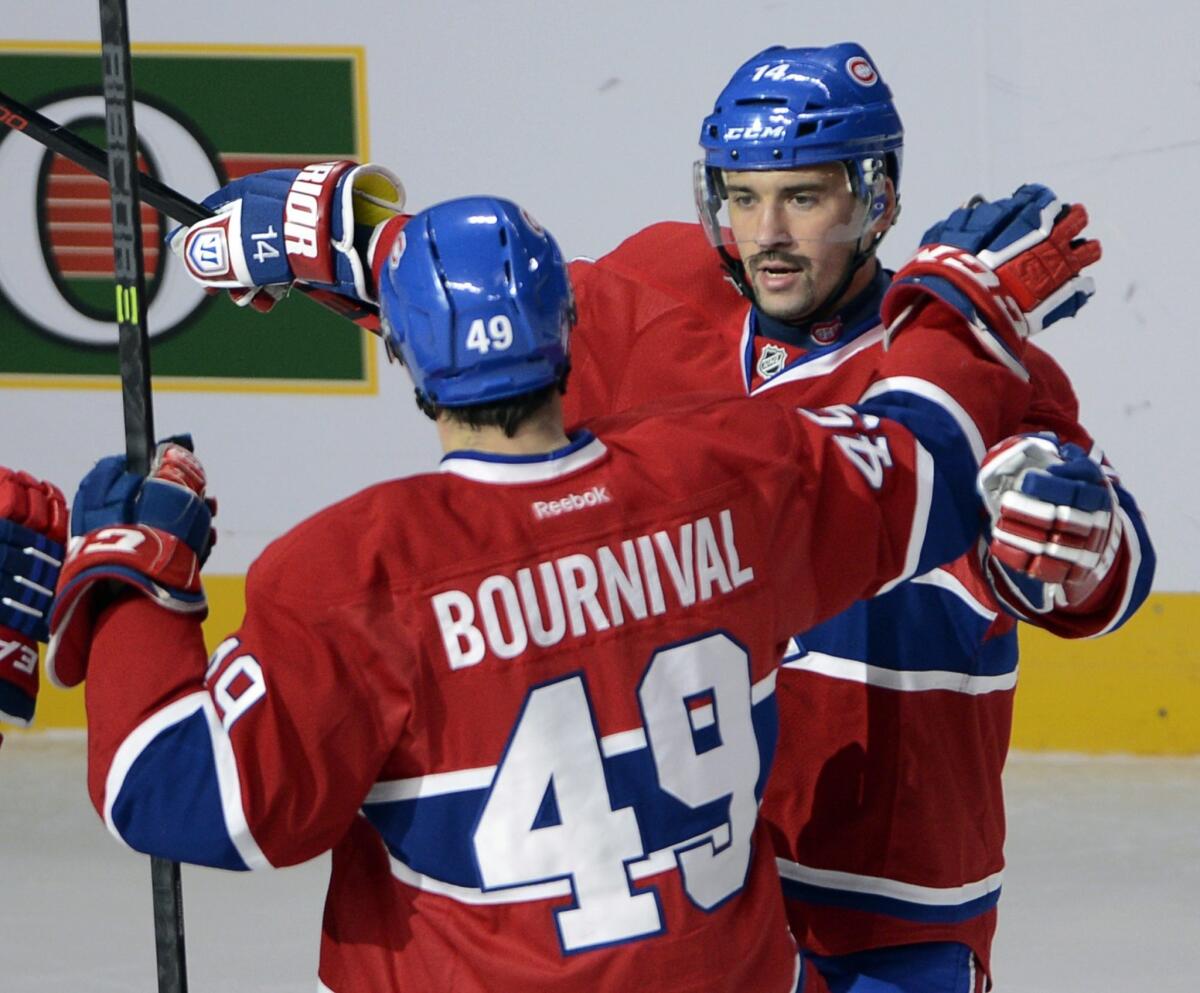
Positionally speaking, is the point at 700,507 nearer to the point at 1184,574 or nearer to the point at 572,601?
the point at 572,601

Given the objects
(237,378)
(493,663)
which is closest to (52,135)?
(493,663)

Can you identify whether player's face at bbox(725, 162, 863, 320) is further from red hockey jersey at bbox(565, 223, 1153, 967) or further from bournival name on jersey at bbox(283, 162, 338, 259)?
bournival name on jersey at bbox(283, 162, 338, 259)

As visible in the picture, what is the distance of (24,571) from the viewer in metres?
1.65

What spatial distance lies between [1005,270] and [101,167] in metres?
0.86

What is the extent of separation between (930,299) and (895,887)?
0.62 meters

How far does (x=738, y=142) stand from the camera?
2090 millimetres

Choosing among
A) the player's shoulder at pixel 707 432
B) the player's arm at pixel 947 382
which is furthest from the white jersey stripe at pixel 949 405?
the player's shoulder at pixel 707 432

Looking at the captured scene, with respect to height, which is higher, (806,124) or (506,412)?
(806,124)

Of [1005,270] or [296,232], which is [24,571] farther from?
[1005,270]

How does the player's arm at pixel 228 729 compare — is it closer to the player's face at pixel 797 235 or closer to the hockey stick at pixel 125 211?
the hockey stick at pixel 125 211

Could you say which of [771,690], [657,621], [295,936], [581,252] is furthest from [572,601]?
[581,252]

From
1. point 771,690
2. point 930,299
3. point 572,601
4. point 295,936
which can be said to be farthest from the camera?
point 295,936

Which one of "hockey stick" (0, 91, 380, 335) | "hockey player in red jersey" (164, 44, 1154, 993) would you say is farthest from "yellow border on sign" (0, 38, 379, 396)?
"hockey player in red jersey" (164, 44, 1154, 993)

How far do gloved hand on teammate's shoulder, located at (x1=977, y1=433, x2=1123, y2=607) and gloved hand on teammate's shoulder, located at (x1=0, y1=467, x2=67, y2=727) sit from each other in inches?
30.4
